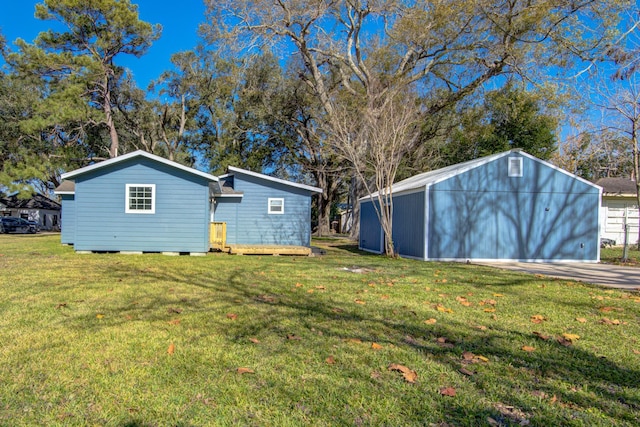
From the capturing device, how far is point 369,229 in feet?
59.1

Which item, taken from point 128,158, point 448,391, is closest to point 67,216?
point 128,158

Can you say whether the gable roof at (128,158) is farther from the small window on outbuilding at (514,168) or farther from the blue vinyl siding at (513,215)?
the small window on outbuilding at (514,168)

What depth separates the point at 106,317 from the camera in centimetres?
496

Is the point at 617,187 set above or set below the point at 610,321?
above

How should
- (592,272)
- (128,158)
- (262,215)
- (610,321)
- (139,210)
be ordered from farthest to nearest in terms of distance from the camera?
(262,215) → (139,210) → (128,158) → (592,272) → (610,321)

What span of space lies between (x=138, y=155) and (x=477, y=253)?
10958mm

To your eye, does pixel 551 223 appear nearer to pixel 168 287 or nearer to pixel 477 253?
pixel 477 253

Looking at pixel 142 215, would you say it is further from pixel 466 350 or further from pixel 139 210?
pixel 466 350

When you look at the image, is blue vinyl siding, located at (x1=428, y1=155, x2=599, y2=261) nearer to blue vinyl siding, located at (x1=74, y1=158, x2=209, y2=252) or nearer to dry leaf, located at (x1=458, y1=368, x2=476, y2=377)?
blue vinyl siding, located at (x1=74, y1=158, x2=209, y2=252)

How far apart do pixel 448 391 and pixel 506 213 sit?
37.6ft

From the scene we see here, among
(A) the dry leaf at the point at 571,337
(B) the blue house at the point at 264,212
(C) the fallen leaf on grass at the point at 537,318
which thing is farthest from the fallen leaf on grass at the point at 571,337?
(B) the blue house at the point at 264,212

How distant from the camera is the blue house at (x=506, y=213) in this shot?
42.8 feet

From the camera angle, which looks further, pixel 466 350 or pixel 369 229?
pixel 369 229

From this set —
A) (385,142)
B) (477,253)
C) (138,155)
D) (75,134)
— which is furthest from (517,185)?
(75,134)
